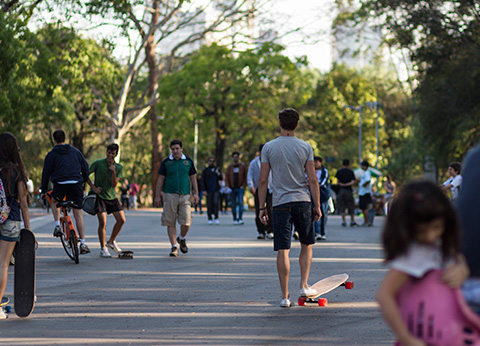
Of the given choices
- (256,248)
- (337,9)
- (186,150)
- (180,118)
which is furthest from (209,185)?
(186,150)

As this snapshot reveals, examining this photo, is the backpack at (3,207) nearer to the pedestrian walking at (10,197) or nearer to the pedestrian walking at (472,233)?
the pedestrian walking at (10,197)

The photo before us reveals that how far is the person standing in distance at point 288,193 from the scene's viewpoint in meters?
8.09

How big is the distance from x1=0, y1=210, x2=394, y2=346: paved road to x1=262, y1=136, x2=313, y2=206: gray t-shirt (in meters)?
1.09

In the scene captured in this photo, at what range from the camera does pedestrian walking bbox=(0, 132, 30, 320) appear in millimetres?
7414

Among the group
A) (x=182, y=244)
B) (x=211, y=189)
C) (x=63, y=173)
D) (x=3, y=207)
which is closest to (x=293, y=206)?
(x=3, y=207)

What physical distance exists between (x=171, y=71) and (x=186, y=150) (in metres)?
16.5

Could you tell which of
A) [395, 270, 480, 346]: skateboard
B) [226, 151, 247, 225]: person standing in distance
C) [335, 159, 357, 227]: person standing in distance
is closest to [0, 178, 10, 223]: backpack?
[395, 270, 480, 346]: skateboard

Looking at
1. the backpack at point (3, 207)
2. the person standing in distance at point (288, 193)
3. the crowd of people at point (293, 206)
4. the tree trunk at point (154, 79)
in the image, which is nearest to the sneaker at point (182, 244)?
the crowd of people at point (293, 206)

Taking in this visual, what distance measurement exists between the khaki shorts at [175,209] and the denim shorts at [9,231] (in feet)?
19.6

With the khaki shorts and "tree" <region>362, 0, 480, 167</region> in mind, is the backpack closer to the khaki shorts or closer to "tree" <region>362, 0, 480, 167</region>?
the khaki shorts

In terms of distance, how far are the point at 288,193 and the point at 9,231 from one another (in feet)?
8.63

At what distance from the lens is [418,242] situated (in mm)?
3057

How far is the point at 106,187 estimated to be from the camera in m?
13.4

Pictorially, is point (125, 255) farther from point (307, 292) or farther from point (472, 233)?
point (472, 233)
